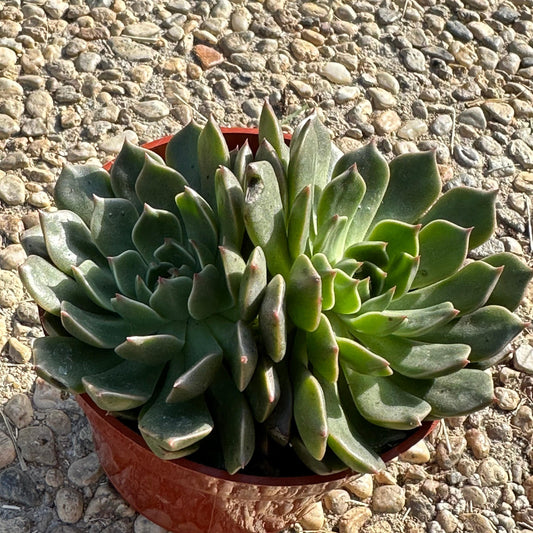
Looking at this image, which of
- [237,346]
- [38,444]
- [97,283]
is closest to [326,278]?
[237,346]

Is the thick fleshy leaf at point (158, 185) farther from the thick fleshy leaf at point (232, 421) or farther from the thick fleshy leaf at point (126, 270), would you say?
the thick fleshy leaf at point (232, 421)

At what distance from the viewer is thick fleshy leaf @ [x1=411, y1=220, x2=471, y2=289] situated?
1192 mm

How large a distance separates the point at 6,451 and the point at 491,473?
3.24 feet

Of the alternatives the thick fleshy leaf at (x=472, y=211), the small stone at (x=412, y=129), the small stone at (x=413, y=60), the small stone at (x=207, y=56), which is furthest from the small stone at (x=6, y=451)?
the small stone at (x=413, y=60)

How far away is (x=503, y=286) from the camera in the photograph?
49.6 inches

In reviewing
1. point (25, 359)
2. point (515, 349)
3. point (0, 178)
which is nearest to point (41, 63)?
point (0, 178)

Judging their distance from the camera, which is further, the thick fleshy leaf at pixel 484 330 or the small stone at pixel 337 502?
the small stone at pixel 337 502

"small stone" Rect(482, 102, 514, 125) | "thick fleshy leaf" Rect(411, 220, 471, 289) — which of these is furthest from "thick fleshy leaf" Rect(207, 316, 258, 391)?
"small stone" Rect(482, 102, 514, 125)

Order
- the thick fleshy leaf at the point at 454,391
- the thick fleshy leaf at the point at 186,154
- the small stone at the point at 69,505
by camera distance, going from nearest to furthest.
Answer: the thick fleshy leaf at the point at 454,391, the thick fleshy leaf at the point at 186,154, the small stone at the point at 69,505

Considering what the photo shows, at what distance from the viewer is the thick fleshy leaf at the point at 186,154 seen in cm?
135

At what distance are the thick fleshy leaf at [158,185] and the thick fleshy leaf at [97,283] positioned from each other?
134mm

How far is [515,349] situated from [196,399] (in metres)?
1.00

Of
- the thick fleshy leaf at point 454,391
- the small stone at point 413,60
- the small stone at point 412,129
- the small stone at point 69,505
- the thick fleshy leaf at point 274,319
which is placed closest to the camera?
the thick fleshy leaf at point 274,319

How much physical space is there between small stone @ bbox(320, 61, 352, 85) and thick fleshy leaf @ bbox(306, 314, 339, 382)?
1.37 meters
